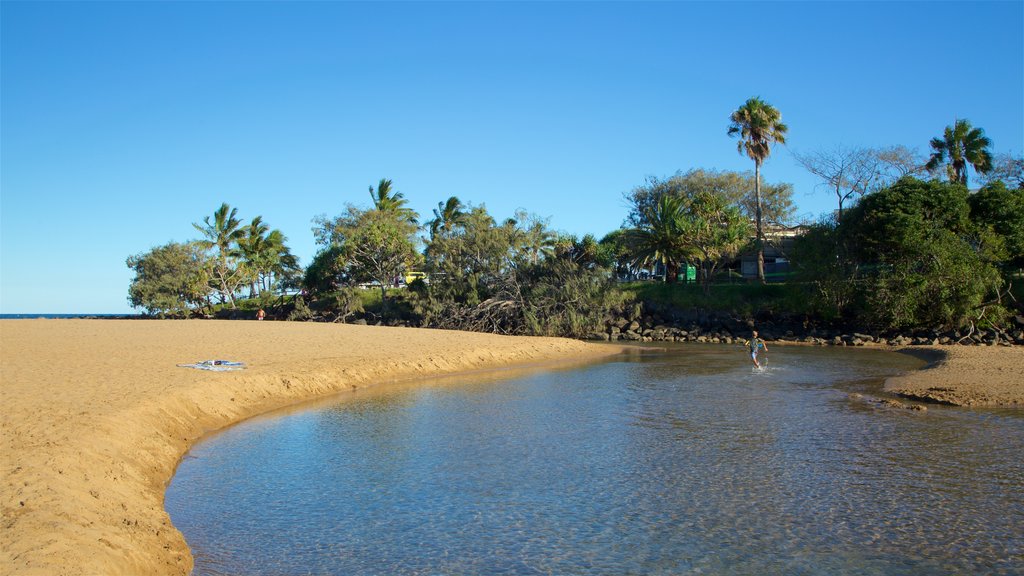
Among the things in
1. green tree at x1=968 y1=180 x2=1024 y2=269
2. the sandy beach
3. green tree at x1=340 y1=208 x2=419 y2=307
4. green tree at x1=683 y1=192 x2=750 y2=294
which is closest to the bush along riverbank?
green tree at x1=683 y1=192 x2=750 y2=294

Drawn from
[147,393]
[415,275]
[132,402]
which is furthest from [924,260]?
[132,402]

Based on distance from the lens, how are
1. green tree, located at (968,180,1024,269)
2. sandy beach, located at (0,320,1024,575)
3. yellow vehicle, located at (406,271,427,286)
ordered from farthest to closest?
yellow vehicle, located at (406,271,427,286) < green tree, located at (968,180,1024,269) < sandy beach, located at (0,320,1024,575)

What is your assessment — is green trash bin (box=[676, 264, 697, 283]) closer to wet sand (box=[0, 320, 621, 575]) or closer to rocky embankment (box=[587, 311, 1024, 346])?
rocky embankment (box=[587, 311, 1024, 346])

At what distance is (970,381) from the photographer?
2016 cm

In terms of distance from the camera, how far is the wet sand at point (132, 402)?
7219mm

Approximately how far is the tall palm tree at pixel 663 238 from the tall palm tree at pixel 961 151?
61.7 ft

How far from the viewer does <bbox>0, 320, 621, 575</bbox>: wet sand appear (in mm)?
7219

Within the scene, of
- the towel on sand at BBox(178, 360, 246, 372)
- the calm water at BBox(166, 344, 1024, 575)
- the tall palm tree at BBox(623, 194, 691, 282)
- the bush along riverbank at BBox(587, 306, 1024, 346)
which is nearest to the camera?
the calm water at BBox(166, 344, 1024, 575)

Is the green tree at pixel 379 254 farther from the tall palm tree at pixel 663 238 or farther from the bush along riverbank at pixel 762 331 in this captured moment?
the bush along riverbank at pixel 762 331

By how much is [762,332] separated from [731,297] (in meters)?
5.32

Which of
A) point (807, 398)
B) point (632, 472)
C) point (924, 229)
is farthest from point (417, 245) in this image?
point (632, 472)

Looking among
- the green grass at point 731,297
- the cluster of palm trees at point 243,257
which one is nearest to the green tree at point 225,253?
the cluster of palm trees at point 243,257

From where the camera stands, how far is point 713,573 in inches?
296

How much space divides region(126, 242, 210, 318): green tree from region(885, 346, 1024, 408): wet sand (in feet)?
185
